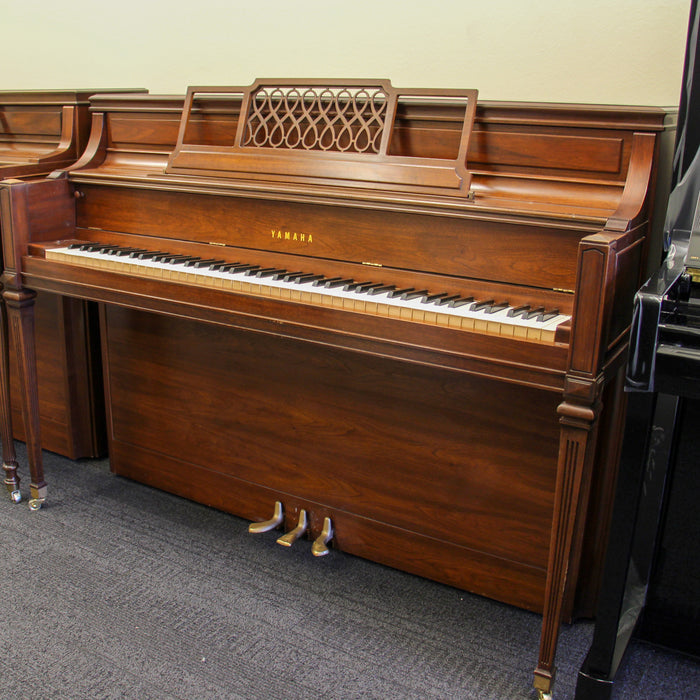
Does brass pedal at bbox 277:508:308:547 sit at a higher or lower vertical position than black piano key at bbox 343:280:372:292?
lower

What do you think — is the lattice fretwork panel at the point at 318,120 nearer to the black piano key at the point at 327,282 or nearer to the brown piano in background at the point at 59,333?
the black piano key at the point at 327,282

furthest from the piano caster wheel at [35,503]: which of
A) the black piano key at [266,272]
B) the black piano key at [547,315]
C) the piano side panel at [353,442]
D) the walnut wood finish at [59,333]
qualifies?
the black piano key at [547,315]

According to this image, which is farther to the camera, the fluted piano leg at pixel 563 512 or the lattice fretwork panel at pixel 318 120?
the lattice fretwork panel at pixel 318 120

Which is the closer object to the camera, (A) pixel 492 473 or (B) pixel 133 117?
(A) pixel 492 473

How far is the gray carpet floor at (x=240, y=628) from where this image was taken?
1.79 metres

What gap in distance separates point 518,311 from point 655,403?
0.36 meters

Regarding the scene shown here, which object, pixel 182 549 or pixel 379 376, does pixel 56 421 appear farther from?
pixel 379 376

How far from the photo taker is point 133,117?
2.55m

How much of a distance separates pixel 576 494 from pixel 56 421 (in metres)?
2.19

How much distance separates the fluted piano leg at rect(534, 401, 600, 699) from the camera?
1523mm

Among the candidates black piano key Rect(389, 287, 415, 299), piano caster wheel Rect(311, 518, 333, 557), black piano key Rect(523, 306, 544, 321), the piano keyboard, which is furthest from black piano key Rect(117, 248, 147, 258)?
black piano key Rect(523, 306, 544, 321)

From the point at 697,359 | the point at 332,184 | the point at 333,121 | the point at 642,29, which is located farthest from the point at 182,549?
the point at 642,29

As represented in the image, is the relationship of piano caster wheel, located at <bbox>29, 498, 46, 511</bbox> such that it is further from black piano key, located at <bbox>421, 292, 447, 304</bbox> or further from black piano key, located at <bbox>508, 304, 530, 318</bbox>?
black piano key, located at <bbox>508, 304, 530, 318</bbox>

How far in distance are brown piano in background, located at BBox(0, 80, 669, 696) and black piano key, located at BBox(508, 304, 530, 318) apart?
11 mm
